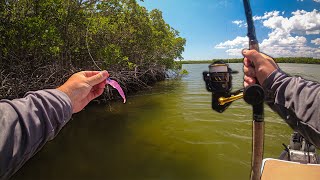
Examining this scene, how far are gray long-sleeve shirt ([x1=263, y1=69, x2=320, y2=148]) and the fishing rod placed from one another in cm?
9

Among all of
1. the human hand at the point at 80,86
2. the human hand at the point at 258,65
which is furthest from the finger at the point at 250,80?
the human hand at the point at 80,86

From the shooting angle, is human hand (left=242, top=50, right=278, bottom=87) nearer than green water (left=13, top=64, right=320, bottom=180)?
Yes

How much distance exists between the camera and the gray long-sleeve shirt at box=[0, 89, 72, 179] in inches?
37.7

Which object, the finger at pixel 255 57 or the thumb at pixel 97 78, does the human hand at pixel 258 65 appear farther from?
the thumb at pixel 97 78

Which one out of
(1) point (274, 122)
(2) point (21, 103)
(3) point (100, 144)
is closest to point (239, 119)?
(1) point (274, 122)

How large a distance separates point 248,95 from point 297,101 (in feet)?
1.06

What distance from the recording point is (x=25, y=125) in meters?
1.00

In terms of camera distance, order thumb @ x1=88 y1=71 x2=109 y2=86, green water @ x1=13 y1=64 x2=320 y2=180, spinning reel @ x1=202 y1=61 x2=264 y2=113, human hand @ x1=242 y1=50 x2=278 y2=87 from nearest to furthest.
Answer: thumb @ x1=88 y1=71 x2=109 y2=86 < human hand @ x1=242 y1=50 x2=278 y2=87 < spinning reel @ x1=202 y1=61 x2=264 y2=113 < green water @ x1=13 y1=64 x2=320 y2=180

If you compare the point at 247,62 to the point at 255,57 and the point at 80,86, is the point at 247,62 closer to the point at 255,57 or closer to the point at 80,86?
the point at 255,57

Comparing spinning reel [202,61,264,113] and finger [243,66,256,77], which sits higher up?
finger [243,66,256,77]

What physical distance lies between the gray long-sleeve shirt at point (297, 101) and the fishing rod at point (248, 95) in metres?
0.09

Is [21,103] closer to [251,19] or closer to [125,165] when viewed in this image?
[251,19]

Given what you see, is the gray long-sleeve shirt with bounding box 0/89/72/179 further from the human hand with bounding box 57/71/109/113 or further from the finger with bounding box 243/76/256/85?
the finger with bounding box 243/76/256/85

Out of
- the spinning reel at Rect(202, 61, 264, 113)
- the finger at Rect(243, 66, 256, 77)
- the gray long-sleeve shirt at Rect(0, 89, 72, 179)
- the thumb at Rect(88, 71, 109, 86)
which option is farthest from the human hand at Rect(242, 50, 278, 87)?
the gray long-sleeve shirt at Rect(0, 89, 72, 179)
